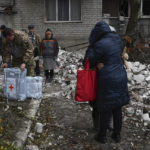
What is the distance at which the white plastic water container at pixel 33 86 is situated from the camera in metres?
6.18

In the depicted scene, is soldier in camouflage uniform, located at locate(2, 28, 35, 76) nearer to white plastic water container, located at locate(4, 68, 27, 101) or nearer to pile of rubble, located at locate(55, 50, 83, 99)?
white plastic water container, located at locate(4, 68, 27, 101)

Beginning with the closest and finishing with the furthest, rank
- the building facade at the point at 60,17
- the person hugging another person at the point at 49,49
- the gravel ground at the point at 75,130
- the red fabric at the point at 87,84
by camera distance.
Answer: the red fabric at the point at 87,84 < the gravel ground at the point at 75,130 < the person hugging another person at the point at 49,49 < the building facade at the point at 60,17

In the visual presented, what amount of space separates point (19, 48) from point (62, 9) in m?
9.52

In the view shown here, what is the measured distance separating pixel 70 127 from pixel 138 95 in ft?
8.37

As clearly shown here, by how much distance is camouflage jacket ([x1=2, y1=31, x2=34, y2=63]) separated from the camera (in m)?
5.61

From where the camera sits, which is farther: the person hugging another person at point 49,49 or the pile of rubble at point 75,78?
the person hugging another person at point 49,49

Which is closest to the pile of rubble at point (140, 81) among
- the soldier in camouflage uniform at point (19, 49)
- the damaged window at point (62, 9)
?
the soldier in camouflage uniform at point (19, 49)

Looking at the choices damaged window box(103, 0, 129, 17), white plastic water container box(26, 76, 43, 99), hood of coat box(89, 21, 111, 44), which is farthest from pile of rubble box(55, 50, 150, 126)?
damaged window box(103, 0, 129, 17)

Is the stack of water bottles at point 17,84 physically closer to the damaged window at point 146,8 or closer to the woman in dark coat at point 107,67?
the woman in dark coat at point 107,67

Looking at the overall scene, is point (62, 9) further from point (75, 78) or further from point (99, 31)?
point (99, 31)

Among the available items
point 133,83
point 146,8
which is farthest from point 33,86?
point 146,8

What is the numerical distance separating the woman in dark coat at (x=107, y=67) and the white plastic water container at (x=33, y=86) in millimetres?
2359

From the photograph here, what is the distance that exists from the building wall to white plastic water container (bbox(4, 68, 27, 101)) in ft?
29.4

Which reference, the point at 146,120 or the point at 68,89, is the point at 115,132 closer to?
the point at 146,120
